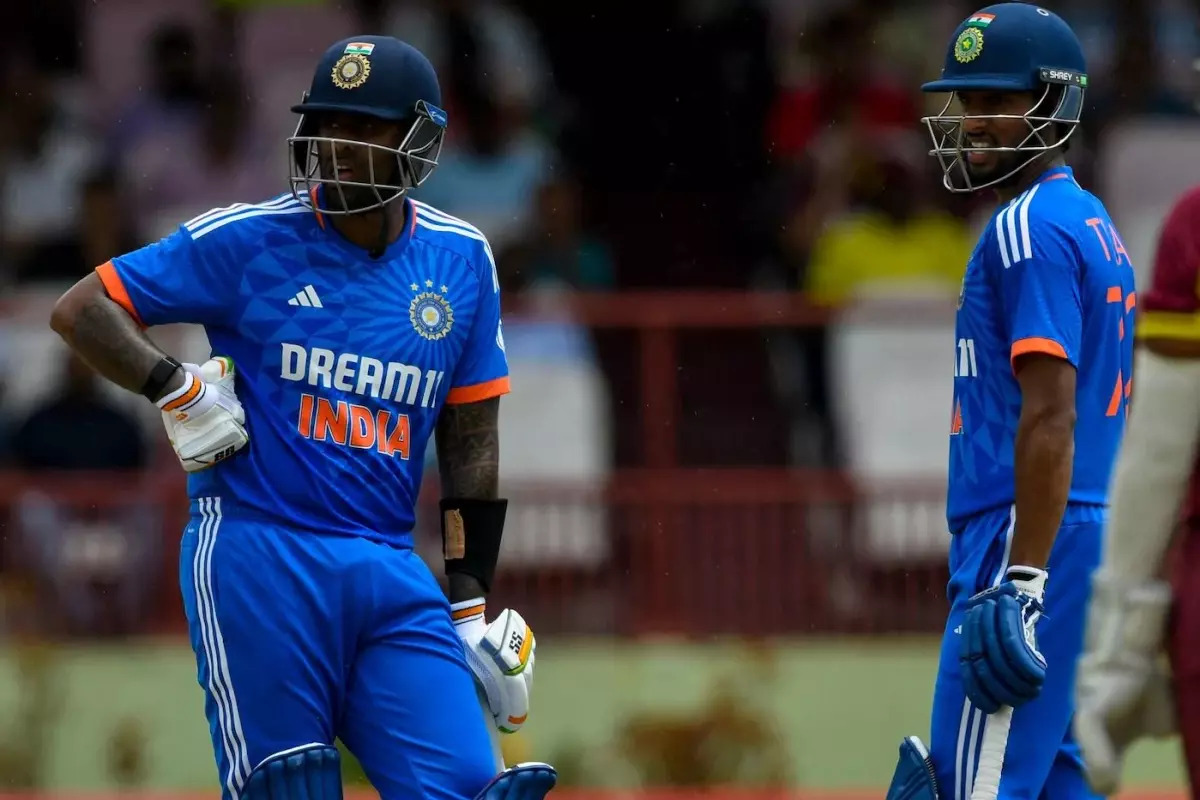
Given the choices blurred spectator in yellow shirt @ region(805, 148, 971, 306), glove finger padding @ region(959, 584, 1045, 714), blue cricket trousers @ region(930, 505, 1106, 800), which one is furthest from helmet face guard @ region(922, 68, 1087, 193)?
blurred spectator in yellow shirt @ region(805, 148, 971, 306)

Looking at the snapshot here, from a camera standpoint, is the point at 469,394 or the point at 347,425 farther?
the point at 469,394

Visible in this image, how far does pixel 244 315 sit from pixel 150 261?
0.80 ft

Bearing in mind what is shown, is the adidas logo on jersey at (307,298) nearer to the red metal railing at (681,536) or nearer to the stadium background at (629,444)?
the stadium background at (629,444)

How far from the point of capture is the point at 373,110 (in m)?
5.50

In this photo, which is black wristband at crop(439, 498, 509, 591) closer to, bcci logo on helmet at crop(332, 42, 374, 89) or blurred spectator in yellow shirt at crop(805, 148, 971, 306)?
bcci logo on helmet at crop(332, 42, 374, 89)

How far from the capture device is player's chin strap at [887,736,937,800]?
537cm

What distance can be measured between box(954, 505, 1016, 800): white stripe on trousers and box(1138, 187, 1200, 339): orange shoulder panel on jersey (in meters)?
1.11

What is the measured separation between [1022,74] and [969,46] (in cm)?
15

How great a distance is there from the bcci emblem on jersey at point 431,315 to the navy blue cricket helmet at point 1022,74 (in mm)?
1192

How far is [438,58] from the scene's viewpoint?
11.3 metres

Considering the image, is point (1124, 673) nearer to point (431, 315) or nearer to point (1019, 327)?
point (1019, 327)

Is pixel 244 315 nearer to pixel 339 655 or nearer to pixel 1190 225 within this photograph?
pixel 339 655

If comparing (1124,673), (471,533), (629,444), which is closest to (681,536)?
(629,444)

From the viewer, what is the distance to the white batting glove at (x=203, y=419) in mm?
5309
